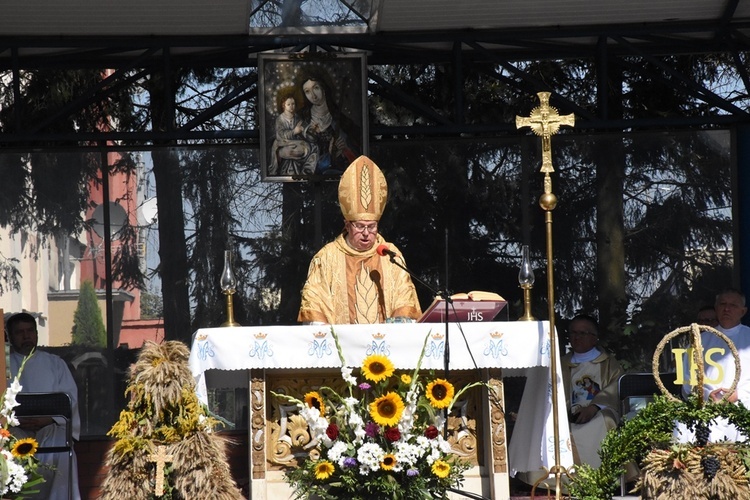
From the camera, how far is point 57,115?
33.2 feet

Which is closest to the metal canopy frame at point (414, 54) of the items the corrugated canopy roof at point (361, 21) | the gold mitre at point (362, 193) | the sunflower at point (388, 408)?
the corrugated canopy roof at point (361, 21)

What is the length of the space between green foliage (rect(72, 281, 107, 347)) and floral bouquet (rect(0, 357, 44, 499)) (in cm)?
437

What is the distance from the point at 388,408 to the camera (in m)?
6.73

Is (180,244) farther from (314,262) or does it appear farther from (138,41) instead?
(314,262)

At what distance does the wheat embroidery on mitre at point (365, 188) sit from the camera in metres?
8.27

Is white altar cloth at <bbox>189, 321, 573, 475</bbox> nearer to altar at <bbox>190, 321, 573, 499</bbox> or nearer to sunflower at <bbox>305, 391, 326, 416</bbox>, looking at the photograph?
altar at <bbox>190, 321, 573, 499</bbox>

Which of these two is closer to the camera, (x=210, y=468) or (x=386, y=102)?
(x=210, y=468)

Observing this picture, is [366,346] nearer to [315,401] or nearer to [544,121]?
[315,401]

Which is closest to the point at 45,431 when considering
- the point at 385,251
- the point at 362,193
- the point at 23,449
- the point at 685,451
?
the point at 362,193

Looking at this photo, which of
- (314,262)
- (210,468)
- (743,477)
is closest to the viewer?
(743,477)

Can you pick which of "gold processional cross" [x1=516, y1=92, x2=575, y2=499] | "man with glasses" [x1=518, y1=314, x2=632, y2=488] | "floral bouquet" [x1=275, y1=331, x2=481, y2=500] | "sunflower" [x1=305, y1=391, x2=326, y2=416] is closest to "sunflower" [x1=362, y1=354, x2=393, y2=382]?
"floral bouquet" [x1=275, y1=331, x2=481, y2=500]

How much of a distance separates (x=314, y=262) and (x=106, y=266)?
10.9 feet

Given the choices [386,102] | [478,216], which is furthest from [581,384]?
[386,102]

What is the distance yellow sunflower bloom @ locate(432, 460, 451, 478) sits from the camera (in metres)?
6.68
